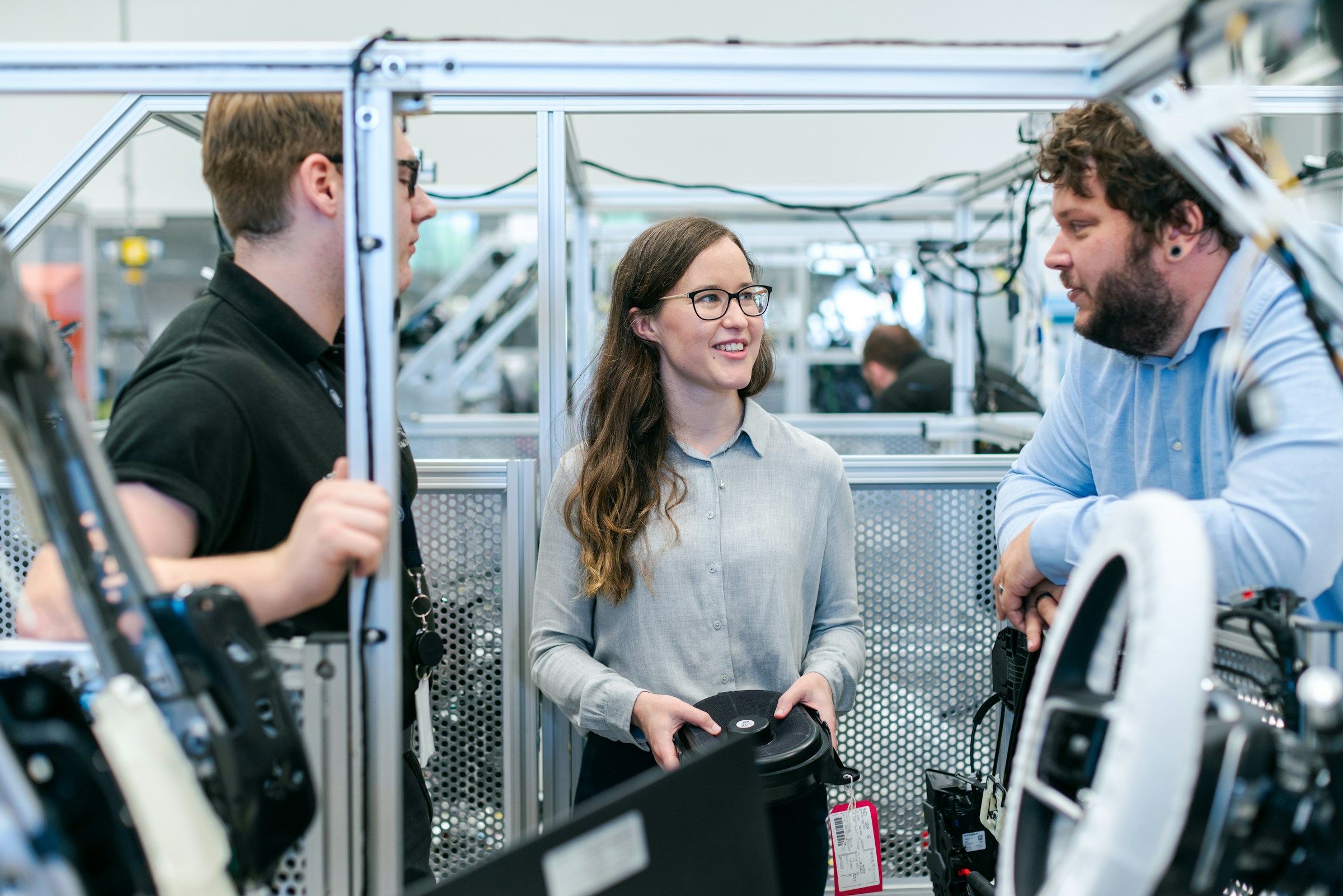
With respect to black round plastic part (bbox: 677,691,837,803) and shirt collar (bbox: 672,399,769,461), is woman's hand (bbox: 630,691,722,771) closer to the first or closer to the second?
black round plastic part (bbox: 677,691,837,803)

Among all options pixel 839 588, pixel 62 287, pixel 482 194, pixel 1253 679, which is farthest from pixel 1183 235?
pixel 62 287

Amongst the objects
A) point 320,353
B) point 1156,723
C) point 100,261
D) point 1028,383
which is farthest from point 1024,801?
point 100,261

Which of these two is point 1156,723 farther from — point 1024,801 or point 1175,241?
point 1175,241

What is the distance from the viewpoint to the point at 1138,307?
103 centimetres

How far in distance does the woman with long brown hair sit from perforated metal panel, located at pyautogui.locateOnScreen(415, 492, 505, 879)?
221 millimetres

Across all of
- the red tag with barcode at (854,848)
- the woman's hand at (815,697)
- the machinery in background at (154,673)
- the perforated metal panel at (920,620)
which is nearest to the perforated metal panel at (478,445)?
the perforated metal panel at (920,620)

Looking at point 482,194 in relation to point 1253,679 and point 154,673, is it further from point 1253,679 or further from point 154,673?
point 1253,679

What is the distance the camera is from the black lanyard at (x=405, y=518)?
3.41ft

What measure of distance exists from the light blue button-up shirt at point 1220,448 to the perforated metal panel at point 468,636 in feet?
2.61

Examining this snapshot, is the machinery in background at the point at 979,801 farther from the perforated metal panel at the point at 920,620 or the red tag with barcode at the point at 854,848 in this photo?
the perforated metal panel at the point at 920,620

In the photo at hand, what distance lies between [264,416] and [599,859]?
56 cm

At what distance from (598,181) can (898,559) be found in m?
4.54

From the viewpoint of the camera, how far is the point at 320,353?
103cm

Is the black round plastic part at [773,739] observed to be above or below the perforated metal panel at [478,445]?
below
